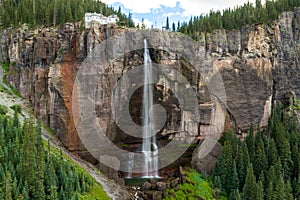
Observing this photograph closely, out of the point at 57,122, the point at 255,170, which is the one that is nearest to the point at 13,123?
the point at 57,122

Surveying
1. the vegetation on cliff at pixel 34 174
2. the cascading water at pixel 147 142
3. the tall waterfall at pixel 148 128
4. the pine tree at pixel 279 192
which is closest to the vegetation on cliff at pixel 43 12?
the tall waterfall at pixel 148 128

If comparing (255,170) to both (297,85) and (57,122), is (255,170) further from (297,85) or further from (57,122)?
(57,122)

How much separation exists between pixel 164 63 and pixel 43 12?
→ 41.1 metres

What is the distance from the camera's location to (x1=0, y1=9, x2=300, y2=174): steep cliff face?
245ft

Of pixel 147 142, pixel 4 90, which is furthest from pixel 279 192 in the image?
pixel 4 90

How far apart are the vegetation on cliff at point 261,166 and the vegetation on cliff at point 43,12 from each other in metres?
48.1

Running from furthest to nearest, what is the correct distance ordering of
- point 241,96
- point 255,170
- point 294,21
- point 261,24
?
point 294,21 → point 261,24 → point 241,96 → point 255,170

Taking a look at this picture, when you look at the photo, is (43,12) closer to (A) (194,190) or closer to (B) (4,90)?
(B) (4,90)

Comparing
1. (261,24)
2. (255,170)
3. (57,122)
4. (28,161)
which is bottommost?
(255,170)

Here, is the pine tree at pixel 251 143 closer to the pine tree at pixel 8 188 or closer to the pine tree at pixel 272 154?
the pine tree at pixel 272 154

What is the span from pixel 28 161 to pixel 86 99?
2431cm

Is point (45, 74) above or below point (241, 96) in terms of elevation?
above

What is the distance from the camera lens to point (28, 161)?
2061 inches

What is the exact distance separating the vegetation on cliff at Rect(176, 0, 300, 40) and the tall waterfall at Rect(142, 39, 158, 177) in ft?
56.3
